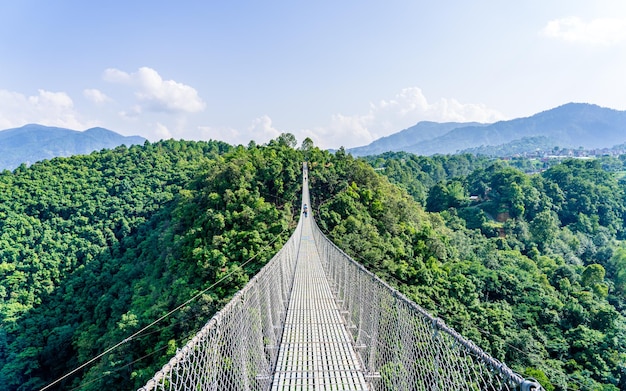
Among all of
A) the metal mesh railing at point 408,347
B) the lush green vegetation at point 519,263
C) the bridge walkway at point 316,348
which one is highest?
the metal mesh railing at point 408,347

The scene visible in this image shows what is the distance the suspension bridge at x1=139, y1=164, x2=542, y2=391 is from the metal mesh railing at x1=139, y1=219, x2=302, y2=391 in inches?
0.4

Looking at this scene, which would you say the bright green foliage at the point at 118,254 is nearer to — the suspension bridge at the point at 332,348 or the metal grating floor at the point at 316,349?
the metal grating floor at the point at 316,349

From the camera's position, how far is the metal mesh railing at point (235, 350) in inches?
86.1

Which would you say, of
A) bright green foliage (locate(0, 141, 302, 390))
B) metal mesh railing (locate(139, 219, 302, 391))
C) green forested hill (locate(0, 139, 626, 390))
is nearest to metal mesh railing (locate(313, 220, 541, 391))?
metal mesh railing (locate(139, 219, 302, 391))

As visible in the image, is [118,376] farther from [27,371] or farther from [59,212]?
[59,212]

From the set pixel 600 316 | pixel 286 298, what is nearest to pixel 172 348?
pixel 286 298

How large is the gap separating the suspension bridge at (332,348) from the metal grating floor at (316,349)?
0.01 m

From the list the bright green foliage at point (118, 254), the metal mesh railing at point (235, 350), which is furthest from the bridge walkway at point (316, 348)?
the bright green foliage at point (118, 254)

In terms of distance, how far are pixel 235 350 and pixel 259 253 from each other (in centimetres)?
1087

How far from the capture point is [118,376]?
13.1m

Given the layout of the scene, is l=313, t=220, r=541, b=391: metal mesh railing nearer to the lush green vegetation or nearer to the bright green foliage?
the lush green vegetation

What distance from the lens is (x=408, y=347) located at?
131 inches

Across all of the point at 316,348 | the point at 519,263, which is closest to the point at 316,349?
the point at 316,348

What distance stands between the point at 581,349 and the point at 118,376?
57.7 feet
